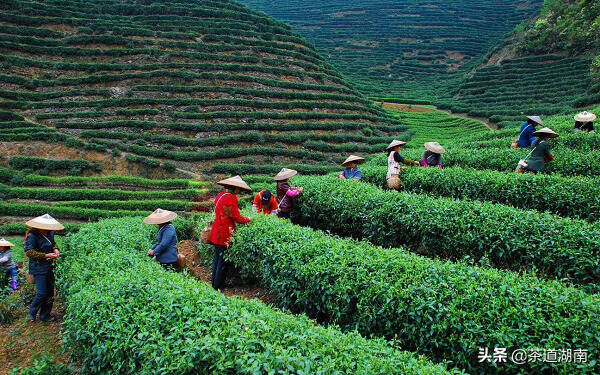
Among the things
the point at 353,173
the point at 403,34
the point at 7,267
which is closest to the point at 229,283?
the point at 353,173

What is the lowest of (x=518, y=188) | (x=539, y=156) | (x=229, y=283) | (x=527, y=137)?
(x=229, y=283)

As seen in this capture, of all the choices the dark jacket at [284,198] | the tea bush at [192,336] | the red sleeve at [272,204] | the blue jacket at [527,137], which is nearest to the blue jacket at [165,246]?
the tea bush at [192,336]

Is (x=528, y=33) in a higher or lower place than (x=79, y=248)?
higher

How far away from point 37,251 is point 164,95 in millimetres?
21152

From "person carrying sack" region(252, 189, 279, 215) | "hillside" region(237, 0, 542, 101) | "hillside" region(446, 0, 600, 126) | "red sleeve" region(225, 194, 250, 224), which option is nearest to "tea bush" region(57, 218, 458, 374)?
"red sleeve" region(225, 194, 250, 224)

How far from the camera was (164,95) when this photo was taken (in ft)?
82.4

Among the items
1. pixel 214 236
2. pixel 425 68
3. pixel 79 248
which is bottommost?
pixel 79 248

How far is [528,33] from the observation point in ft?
123

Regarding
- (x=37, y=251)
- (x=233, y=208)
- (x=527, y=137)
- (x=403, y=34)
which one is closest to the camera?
(x=37, y=251)

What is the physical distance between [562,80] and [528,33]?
10.1 meters

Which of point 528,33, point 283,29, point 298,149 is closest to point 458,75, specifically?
point 528,33

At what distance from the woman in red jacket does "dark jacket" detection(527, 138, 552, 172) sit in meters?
8.26

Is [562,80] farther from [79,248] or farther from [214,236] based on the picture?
[79,248]

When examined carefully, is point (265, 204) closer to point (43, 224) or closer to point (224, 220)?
point (224, 220)
